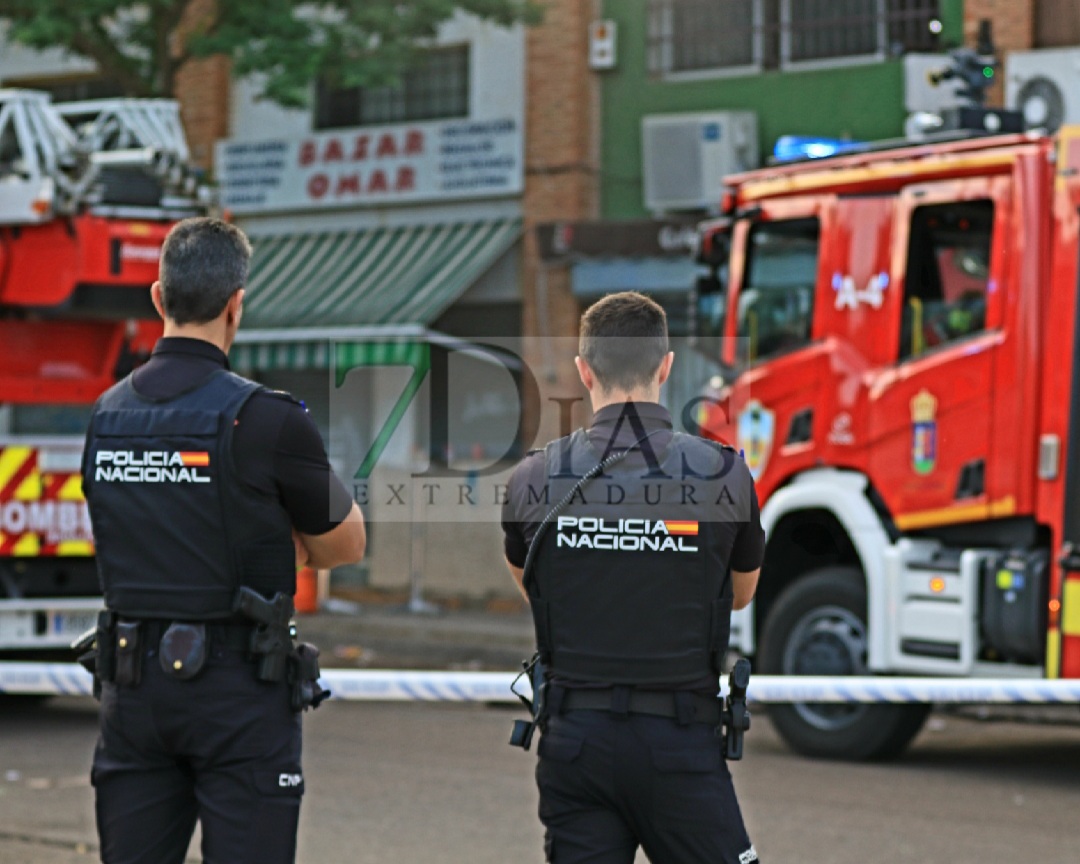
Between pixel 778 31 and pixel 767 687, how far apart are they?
11556 millimetres

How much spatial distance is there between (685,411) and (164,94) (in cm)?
645

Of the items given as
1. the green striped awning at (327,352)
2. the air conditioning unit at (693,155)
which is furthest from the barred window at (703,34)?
the green striped awning at (327,352)

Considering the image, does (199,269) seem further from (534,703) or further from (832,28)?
(832,28)

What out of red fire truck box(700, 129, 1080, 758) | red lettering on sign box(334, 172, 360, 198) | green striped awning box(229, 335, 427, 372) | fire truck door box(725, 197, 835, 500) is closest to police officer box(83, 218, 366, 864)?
red fire truck box(700, 129, 1080, 758)

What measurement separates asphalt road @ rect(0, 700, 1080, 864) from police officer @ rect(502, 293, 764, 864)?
3.08 m

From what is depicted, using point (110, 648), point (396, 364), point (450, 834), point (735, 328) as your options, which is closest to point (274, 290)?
point (396, 364)

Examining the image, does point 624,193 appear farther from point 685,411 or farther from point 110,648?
point 110,648

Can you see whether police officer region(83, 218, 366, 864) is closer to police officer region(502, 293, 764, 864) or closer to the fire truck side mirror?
police officer region(502, 293, 764, 864)

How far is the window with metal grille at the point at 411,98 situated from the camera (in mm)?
19484

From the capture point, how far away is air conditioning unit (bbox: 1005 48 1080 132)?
1220 centimetres

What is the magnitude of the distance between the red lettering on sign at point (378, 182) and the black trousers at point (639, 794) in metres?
15.9

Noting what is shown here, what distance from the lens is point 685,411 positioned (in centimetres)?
1126

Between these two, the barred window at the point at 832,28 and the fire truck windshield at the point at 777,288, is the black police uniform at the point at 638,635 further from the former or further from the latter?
the barred window at the point at 832,28

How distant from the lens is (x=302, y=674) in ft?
13.4
